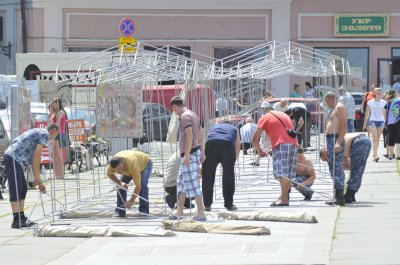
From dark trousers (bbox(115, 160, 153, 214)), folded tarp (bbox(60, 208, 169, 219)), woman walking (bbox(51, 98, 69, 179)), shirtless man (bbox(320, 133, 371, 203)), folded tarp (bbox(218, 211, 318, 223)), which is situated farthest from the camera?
woman walking (bbox(51, 98, 69, 179))

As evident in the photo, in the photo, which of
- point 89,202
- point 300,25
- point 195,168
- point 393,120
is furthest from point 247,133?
point 300,25

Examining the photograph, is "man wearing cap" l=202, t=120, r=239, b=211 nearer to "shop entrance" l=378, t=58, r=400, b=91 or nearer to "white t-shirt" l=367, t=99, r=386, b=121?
"white t-shirt" l=367, t=99, r=386, b=121

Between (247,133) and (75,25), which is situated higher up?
(75,25)

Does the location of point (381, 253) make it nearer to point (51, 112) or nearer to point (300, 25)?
point (51, 112)

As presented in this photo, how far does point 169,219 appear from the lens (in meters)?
14.7

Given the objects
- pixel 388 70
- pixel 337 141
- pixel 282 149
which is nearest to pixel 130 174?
pixel 282 149

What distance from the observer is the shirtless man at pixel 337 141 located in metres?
16.1

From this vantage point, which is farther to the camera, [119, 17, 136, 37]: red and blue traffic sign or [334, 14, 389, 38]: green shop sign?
[334, 14, 389, 38]: green shop sign

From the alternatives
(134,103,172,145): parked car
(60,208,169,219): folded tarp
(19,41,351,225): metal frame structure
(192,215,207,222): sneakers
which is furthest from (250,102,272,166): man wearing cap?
(192,215,207,222): sneakers

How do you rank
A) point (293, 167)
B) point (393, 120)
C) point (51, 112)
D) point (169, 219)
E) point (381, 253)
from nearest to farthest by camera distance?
point (381, 253)
point (169, 219)
point (293, 167)
point (51, 112)
point (393, 120)

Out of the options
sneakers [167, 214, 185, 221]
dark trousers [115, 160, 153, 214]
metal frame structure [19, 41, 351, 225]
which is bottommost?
sneakers [167, 214, 185, 221]

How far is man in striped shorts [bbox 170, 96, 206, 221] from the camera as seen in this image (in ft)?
48.1

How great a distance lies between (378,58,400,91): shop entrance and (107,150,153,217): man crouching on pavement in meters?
26.7

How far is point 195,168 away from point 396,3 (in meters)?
27.9
